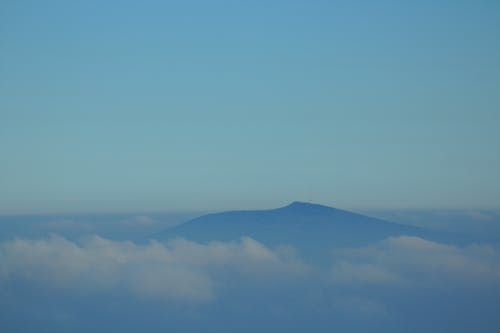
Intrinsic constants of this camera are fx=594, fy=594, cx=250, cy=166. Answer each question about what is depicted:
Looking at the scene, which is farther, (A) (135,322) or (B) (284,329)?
(A) (135,322)

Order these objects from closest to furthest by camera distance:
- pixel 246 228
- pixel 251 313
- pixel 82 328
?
pixel 246 228 → pixel 82 328 → pixel 251 313

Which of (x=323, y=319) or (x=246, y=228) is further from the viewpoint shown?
(x=323, y=319)

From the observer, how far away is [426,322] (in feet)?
95.3

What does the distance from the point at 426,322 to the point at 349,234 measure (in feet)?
18.6

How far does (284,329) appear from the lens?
3048cm

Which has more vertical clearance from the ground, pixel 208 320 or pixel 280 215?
pixel 280 215

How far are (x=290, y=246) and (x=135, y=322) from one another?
377 inches

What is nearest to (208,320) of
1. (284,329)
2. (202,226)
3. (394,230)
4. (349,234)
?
(284,329)

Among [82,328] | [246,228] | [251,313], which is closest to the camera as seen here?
[246,228]

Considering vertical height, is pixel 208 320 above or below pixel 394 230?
below

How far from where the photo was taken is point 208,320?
3375 cm

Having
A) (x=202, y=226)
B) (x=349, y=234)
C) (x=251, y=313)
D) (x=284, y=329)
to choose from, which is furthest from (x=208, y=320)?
(x=349, y=234)

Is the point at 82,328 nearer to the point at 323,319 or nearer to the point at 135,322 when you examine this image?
the point at 135,322

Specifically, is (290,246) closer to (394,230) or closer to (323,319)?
(323,319)
